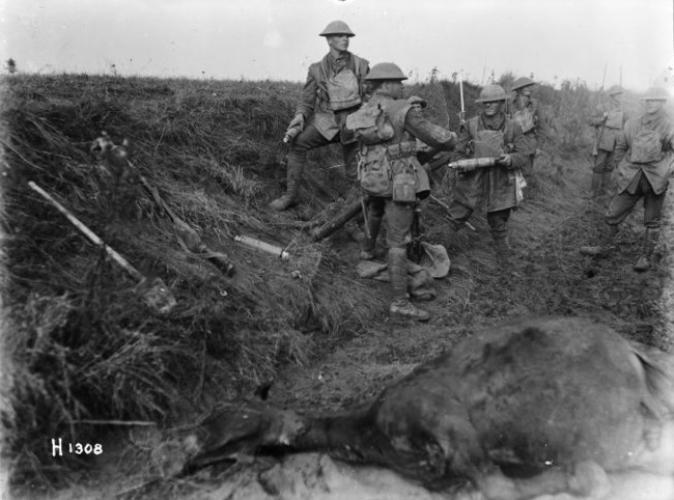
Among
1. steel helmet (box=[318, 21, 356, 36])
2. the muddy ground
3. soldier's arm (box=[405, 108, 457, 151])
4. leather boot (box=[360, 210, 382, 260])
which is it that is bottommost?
the muddy ground

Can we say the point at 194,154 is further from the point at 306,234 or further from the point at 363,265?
the point at 363,265

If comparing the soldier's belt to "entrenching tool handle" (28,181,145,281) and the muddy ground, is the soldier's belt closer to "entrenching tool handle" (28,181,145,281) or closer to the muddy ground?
the muddy ground

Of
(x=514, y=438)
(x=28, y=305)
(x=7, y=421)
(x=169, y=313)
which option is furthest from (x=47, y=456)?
(x=514, y=438)

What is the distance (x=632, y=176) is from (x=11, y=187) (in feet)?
20.5

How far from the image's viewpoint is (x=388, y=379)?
152 inches

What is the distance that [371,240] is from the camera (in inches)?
234

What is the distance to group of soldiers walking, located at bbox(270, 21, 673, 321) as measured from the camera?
16.7ft

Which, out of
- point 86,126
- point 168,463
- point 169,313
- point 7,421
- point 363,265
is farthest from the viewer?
point 363,265

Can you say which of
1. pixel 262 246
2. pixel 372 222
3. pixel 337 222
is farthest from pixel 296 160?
pixel 262 246

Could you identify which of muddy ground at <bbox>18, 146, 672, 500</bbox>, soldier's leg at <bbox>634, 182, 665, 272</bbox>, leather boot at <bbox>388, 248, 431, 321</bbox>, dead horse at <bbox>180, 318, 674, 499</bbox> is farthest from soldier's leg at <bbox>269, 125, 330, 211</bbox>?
soldier's leg at <bbox>634, 182, 665, 272</bbox>

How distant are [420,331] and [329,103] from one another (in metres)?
A: 2.73

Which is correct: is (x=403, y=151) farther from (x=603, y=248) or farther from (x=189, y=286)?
(x=603, y=248)

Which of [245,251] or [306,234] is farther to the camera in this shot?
[306,234]

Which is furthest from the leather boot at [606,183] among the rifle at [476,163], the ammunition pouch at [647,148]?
the rifle at [476,163]
